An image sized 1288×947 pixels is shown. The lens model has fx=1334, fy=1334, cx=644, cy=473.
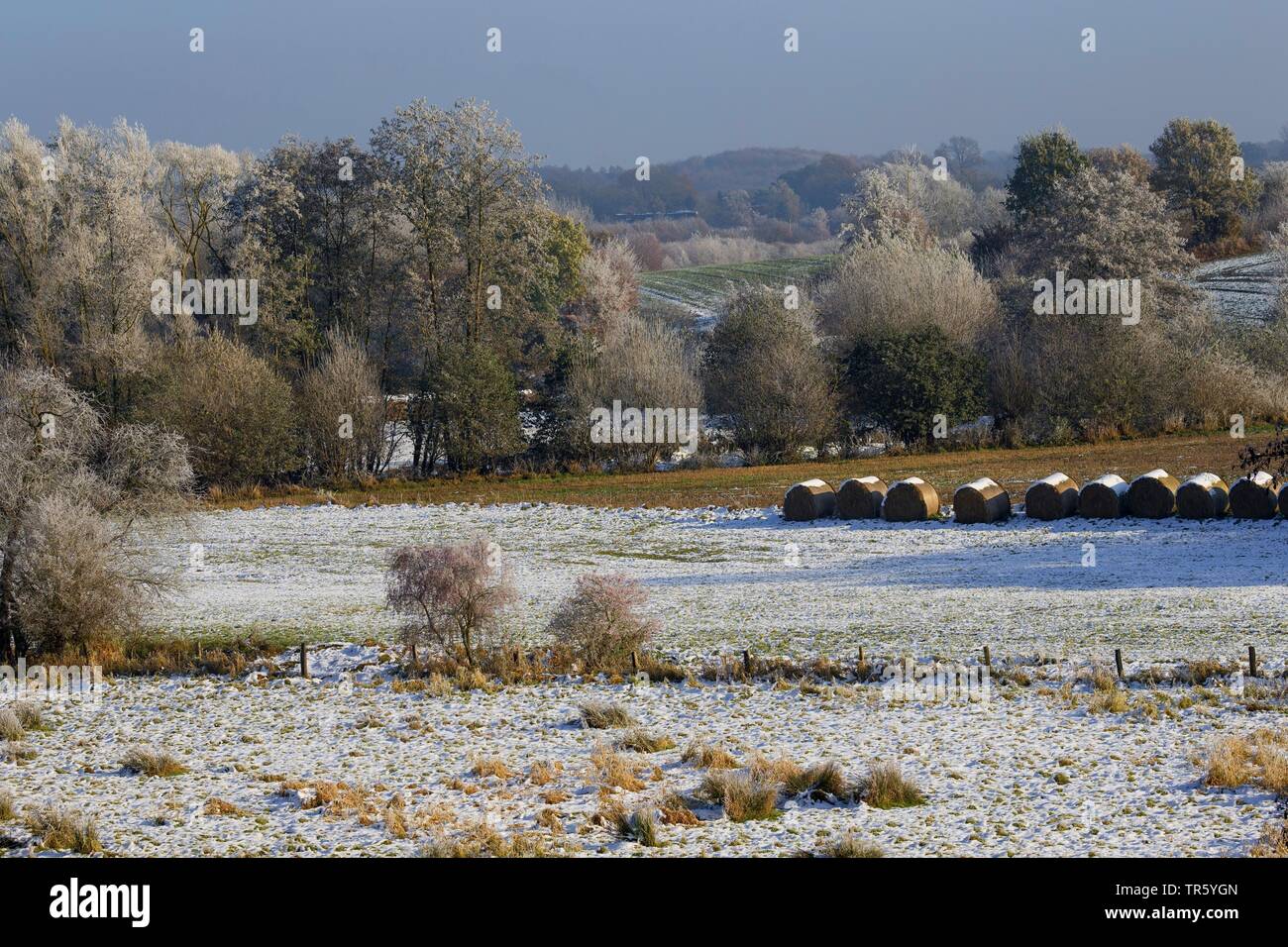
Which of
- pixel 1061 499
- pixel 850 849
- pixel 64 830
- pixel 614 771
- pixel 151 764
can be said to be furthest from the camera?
pixel 1061 499

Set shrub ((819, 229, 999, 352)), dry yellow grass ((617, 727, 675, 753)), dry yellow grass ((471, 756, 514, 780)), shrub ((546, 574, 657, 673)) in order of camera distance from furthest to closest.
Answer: shrub ((819, 229, 999, 352)) → shrub ((546, 574, 657, 673)) → dry yellow grass ((617, 727, 675, 753)) → dry yellow grass ((471, 756, 514, 780))

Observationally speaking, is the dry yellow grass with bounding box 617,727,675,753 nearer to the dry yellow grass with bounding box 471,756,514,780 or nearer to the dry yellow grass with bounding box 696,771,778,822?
the dry yellow grass with bounding box 471,756,514,780

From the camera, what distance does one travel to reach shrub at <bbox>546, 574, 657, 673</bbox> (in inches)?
921

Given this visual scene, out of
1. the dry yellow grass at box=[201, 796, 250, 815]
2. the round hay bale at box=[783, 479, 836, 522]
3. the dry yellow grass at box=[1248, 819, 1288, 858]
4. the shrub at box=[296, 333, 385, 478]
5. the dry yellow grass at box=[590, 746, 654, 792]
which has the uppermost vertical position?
the shrub at box=[296, 333, 385, 478]

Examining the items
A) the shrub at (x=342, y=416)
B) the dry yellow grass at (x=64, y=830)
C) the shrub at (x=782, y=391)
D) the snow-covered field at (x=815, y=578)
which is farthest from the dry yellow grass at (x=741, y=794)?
the shrub at (x=782, y=391)

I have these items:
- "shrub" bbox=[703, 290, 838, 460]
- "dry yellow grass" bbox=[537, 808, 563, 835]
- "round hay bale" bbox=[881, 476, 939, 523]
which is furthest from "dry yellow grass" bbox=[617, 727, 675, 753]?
"shrub" bbox=[703, 290, 838, 460]

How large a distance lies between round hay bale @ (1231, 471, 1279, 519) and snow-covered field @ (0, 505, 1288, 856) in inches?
26.5

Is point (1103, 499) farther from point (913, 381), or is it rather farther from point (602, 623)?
point (913, 381)

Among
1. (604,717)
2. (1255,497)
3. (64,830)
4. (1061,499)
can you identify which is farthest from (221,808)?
(1255,497)

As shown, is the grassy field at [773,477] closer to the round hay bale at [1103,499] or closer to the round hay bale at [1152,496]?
the round hay bale at [1103,499]

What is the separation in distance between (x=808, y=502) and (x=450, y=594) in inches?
629

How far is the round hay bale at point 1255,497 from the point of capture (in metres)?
32.3

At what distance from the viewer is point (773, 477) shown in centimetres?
4716

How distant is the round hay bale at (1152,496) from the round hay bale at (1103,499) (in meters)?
0.27
